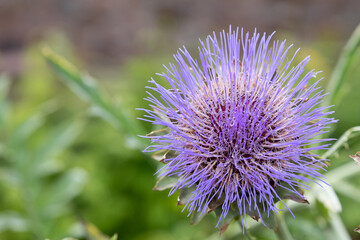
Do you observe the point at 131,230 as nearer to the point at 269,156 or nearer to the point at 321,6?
the point at 269,156

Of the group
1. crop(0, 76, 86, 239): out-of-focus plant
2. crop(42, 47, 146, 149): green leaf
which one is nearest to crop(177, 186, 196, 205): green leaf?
crop(42, 47, 146, 149): green leaf

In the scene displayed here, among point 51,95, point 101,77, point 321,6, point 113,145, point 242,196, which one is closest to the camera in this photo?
point 242,196

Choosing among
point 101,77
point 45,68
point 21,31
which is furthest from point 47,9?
point 45,68

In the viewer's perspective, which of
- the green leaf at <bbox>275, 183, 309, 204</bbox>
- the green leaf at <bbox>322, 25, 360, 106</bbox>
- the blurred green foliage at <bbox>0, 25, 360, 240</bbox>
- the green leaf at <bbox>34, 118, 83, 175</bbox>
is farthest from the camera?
the green leaf at <bbox>34, 118, 83, 175</bbox>

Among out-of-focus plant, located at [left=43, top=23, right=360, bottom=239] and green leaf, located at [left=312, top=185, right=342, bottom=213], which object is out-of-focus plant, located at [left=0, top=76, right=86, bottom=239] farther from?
green leaf, located at [left=312, top=185, right=342, bottom=213]

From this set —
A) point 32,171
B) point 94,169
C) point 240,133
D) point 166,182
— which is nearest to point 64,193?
point 32,171

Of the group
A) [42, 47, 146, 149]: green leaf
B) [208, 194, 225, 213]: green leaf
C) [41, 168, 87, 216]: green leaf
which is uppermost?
[42, 47, 146, 149]: green leaf

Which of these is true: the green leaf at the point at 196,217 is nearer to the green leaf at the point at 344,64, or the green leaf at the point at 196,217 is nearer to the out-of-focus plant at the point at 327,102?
the out-of-focus plant at the point at 327,102

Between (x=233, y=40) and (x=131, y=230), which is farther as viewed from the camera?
(x=131, y=230)

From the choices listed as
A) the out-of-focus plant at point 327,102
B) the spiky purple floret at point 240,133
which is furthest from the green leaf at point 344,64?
the spiky purple floret at point 240,133
